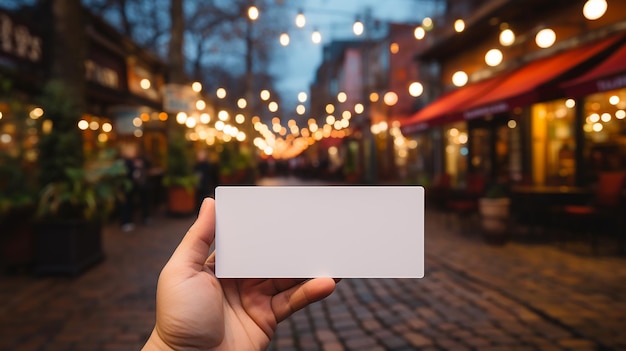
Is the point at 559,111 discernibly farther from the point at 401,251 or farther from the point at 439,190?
the point at 401,251

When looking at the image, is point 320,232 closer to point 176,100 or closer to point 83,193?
point 83,193

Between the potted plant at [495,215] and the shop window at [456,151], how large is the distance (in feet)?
22.1

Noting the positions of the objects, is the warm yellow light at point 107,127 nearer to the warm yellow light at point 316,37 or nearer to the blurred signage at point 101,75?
the blurred signage at point 101,75

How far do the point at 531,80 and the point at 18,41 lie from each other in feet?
32.7

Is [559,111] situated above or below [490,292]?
above

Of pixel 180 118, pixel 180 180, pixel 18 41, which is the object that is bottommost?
pixel 180 180

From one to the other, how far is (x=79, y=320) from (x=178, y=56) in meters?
10.6

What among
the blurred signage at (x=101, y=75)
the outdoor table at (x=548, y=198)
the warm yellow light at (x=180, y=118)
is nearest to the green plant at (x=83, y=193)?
the blurred signage at (x=101, y=75)

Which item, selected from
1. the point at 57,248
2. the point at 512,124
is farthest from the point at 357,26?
the point at 57,248

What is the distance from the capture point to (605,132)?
8.67 meters

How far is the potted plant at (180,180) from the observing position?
1243 centimetres

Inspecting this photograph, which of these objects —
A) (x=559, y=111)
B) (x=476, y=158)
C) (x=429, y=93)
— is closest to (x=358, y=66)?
(x=429, y=93)

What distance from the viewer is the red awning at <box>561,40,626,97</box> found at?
5430 mm

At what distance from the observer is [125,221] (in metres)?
10.6
